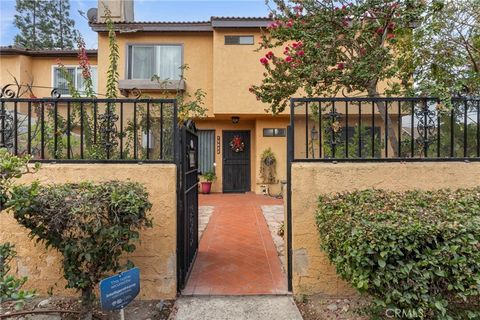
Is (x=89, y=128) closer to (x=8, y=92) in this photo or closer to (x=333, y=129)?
(x=8, y=92)

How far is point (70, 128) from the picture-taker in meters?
3.64

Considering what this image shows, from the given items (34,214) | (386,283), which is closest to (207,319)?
(386,283)

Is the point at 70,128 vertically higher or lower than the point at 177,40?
lower

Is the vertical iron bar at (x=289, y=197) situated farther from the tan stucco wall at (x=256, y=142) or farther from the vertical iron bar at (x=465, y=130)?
the tan stucco wall at (x=256, y=142)

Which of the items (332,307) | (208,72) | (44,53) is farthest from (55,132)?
(44,53)

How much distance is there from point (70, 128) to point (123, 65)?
7.86 m

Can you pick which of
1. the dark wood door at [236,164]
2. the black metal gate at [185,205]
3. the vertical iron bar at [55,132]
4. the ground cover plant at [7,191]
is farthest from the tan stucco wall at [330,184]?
the dark wood door at [236,164]

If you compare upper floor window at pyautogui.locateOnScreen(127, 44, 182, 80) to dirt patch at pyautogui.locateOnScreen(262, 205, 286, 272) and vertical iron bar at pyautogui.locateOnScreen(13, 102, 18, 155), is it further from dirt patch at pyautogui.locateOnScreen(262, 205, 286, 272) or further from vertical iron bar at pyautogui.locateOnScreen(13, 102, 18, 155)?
vertical iron bar at pyautogui.locateOnScreen(13, 102, 18, 155)

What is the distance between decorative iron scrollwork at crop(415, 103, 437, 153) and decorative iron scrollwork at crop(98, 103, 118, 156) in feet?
12.0

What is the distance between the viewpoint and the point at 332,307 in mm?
3227

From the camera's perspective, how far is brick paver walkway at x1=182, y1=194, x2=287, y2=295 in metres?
3.58

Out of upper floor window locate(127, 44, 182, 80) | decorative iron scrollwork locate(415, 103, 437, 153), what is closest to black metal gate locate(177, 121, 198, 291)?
decorative iron scrollwork locate(415, 103, 437, 153)

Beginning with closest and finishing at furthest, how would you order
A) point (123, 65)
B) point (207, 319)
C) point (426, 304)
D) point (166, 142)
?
point (426, 304), point (207, 319), point (166, 142), point (123, 65)

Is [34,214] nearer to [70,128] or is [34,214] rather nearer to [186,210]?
[70,128]
